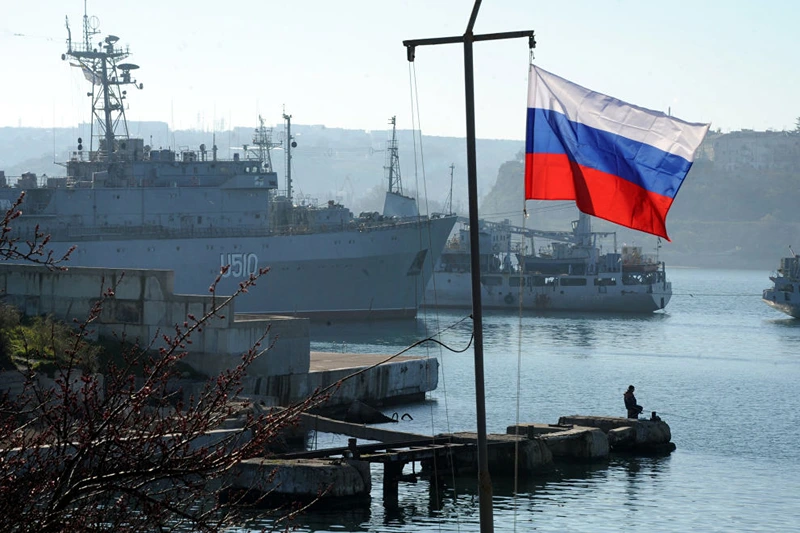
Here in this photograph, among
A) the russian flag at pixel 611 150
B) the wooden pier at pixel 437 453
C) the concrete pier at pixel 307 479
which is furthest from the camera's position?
the wooden pier at pixel 437 453

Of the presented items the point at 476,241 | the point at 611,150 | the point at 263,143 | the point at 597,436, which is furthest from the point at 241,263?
the point at 476,241

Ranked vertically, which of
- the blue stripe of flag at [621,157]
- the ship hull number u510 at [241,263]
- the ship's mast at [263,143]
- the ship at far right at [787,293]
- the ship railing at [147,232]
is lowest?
the ship at far right at [787,293]

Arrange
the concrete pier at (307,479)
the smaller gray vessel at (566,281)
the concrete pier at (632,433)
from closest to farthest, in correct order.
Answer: the concrete pier at (307,479)
the concrete pier at (632,433)
the smaller gray vessel at (566,281)

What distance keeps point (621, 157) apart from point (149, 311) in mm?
18728

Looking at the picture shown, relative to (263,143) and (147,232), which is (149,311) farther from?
(263,143)

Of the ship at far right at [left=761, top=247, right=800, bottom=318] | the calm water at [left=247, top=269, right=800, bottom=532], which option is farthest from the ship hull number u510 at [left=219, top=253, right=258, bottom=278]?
the ship at far right at [left=761, top=247, right=800, bottom=318]

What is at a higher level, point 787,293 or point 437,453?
point 787,293

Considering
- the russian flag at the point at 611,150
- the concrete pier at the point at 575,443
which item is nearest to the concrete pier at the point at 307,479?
the concrete pier at the point at 575,443

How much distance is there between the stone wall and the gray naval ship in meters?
26.9

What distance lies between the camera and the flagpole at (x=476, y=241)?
7609mm

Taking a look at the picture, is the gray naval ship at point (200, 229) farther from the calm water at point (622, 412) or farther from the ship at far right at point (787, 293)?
the ship at far right at point (787, 293)

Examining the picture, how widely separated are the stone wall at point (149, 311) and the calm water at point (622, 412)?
2853mm

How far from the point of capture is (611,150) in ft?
27.2

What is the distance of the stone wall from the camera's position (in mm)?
25297
